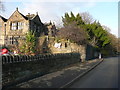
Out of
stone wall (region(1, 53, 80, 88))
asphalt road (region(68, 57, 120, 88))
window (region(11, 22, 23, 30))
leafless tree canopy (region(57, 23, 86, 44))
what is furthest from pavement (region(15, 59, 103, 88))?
window (region(11, 22, 23, 30))

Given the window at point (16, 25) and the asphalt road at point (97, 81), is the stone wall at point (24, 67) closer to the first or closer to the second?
the asphalt road at point (97, 81)

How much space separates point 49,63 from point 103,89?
5.52 m

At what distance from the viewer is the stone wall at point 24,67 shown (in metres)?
6.63

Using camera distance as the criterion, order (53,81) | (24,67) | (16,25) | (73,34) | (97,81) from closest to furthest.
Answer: (53,81) → (24,67) → (97,81) → (73,34) → (16,25)

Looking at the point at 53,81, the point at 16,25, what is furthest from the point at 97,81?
the point at 16,25

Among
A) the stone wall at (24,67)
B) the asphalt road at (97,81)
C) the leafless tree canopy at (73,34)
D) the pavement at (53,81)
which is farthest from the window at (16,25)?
the asphalt road at (97,81)

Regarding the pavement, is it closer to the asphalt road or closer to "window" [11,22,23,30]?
the asphalt road

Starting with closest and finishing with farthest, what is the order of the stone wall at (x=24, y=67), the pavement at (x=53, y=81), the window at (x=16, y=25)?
the stone wall at (x=24, y=67)
the pavement at (x=53, y=81)
the window at (x=16, y=25)

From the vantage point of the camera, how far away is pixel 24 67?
8008mm

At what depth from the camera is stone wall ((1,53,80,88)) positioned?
21.8ft

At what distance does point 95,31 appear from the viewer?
3294 cm

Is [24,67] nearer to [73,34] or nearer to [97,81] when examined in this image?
[97,81]

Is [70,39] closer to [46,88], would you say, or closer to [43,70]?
[43,70]

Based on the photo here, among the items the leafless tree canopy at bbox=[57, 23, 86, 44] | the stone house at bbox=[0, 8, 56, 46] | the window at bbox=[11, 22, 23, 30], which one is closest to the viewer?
the leafless tree canopy at bbox=[57, 23, 86, 44]
